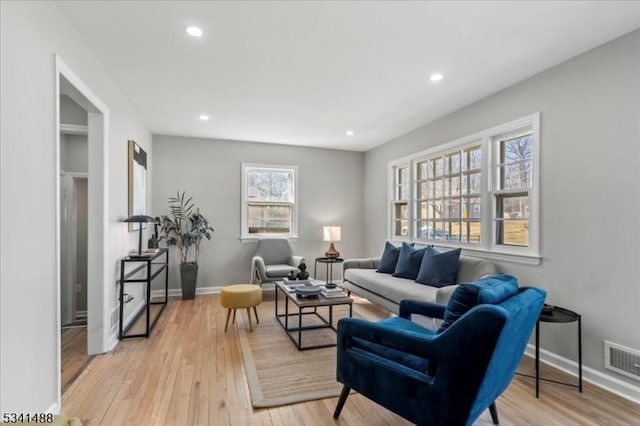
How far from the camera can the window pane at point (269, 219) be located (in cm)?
586

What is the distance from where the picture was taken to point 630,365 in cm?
234

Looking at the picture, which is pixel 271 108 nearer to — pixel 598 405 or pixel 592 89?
pixel 592 89

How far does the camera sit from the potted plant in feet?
16.7

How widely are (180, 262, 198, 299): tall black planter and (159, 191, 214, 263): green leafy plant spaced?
16 cm

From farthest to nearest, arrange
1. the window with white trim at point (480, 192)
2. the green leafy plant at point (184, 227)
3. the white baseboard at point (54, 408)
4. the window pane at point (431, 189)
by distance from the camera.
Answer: the green leafy plant at point (184, 227) → the window pane at point (431, 189) → the window with white trim at point (480, 192) → the white baseboard at point (54, 408)

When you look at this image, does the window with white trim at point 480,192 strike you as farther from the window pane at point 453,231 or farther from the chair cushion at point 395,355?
the chair cushion at point 395,355

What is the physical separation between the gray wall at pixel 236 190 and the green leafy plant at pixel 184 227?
0.13 meters

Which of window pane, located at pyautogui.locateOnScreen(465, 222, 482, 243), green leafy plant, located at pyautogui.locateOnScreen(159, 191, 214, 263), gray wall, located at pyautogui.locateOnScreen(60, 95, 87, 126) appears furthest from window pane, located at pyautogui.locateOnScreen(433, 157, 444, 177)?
gray wall, located at pyautogui.locateOnScreen(60, 95, 87, 126)

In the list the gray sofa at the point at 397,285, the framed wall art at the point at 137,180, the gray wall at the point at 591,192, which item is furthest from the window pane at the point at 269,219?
the gray wall at the point at 591,192

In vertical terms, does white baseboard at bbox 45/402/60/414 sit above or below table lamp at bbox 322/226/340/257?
below

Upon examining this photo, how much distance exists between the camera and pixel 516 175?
3385 millimetres

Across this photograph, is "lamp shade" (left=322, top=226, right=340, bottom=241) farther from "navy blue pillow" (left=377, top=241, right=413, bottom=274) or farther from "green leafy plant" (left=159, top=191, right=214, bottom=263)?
"green leafy plant" (left=159, top=191, right=214, bottom=263)

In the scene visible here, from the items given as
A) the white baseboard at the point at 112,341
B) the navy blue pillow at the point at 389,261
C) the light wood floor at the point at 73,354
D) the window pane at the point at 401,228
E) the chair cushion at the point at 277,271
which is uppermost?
the window pane at the point at 401,228

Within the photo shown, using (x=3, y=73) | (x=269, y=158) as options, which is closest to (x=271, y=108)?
(x=269, y=158)
